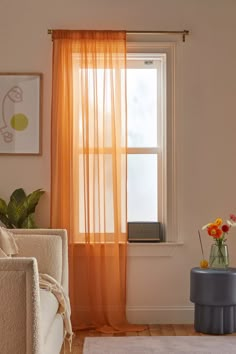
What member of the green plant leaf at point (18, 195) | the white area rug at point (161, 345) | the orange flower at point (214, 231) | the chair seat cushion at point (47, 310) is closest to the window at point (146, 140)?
the orange flower at point (214, 231)

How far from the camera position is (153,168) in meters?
4.99

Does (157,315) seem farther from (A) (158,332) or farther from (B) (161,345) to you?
(B) (161,345)

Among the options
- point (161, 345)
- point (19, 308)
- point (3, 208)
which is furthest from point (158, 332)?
point (19, 308)

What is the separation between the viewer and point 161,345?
13.6ft

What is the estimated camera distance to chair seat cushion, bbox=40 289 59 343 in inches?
111

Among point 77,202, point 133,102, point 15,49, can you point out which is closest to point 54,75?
point 15,49

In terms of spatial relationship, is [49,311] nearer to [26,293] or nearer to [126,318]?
[26,293]

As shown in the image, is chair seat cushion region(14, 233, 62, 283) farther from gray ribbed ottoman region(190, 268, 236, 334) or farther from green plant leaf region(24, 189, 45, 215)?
gray ribbed ottoman region(190, 268, 236, 334)

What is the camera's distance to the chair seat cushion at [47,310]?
2.81 metres

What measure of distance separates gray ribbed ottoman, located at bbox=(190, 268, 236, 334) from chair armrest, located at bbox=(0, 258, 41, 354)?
211 centimetres

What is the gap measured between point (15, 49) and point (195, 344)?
2.54 m

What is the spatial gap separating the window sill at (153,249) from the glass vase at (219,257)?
1.18ft

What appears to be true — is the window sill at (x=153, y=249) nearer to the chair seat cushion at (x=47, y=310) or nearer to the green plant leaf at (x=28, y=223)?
the green plant leaf at (x=28, y=223)

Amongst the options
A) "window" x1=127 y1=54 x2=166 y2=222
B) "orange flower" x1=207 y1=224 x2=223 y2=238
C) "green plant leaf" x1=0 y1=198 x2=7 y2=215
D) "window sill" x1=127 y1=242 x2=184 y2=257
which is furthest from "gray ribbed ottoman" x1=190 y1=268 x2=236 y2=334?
"green plant leaf" x1=0 y1=198 x2=7 y2=215
